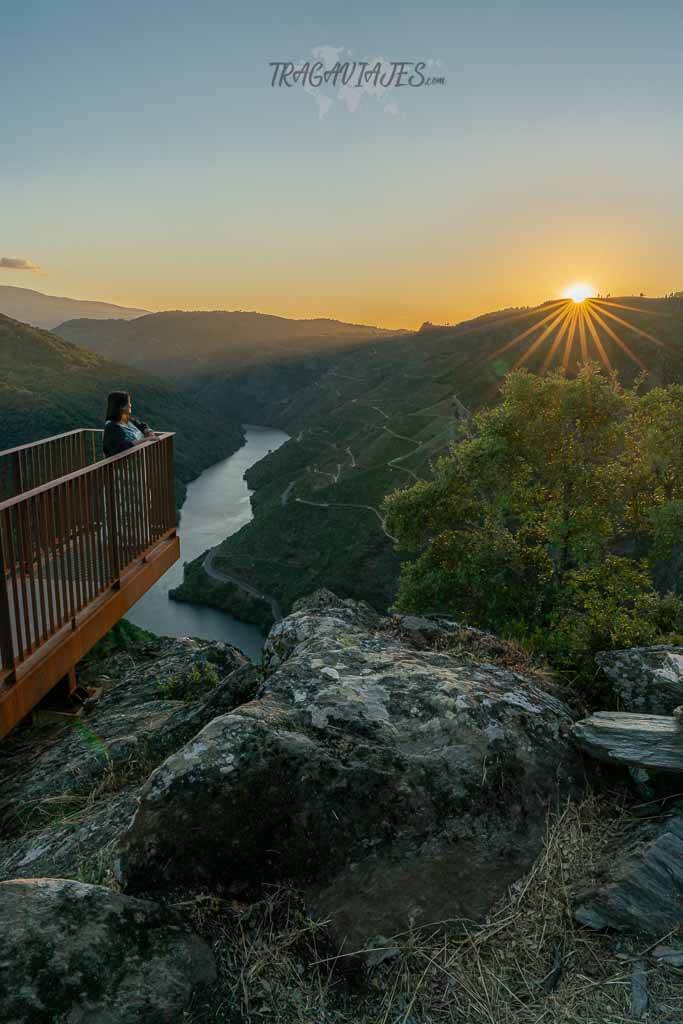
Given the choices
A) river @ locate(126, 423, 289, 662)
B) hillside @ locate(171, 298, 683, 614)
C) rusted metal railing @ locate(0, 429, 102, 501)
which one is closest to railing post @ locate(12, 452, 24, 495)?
rusted metal railing @ locate(0, 429, 102, 501)

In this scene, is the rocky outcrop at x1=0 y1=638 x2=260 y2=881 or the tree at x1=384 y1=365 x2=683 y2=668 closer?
the rocky outcrop at x1=0 y1=638 x2=260 y2=881

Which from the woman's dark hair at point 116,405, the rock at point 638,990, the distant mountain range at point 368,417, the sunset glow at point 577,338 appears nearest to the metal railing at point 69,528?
the woman's dark hair at point 116,405

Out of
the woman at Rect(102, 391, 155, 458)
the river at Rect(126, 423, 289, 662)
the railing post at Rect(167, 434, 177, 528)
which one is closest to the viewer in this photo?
the woman at Rect(102, 391, 155, 458)

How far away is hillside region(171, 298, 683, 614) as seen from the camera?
6944cm

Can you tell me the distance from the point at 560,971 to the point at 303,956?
3.88ft

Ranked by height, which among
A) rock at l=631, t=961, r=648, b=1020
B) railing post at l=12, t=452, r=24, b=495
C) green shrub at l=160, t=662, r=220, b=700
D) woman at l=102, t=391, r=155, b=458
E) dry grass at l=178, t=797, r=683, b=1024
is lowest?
green shrub at l=160, t=662, r=220, b=700

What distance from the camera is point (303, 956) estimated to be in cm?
303

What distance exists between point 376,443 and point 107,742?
9143 cm

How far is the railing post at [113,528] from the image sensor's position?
7105 mm

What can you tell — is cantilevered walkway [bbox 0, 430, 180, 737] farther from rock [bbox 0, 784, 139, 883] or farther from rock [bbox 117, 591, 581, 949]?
rock [bbox 117, 591, 581, 949]

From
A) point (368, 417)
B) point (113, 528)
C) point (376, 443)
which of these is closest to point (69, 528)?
point (113, 528)

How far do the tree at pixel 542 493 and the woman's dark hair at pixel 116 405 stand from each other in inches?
346

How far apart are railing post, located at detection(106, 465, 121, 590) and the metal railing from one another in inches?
0.4

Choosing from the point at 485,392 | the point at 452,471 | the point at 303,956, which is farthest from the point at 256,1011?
the point at 485,392
